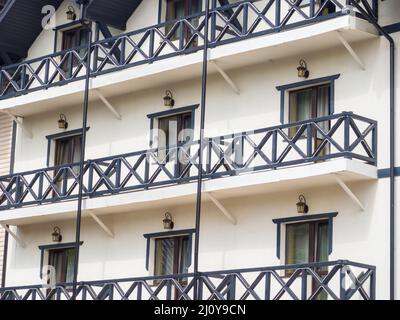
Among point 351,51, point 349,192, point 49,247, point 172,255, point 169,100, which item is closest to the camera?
point 349,192

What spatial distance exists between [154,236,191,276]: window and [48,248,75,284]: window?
9.13 ft

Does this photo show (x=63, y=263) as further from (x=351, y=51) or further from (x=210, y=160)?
(x=351, y=51)

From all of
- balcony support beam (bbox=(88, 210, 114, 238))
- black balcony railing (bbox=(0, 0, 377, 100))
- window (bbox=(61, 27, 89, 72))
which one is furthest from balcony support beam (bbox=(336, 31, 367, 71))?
window (bbox=(61, 27, 89, 72))

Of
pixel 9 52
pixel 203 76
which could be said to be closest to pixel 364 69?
A: pixel 203 76

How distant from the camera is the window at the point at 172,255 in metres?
32.7

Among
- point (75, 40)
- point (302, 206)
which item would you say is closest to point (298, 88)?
point (302, 206)

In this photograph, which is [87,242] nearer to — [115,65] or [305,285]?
[115,65]

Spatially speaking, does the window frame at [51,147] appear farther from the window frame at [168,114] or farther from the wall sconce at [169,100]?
the wall sconce at [169,100]

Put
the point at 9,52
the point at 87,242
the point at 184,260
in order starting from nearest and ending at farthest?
the point at 184,260 < the point at 87,242 < the point at 9,52

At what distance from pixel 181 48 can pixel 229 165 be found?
326 centimetres

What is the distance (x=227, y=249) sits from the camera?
104ft

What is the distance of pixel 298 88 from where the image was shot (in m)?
31.2

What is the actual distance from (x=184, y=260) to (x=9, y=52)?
8.39 m

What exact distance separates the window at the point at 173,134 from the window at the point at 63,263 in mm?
3786
